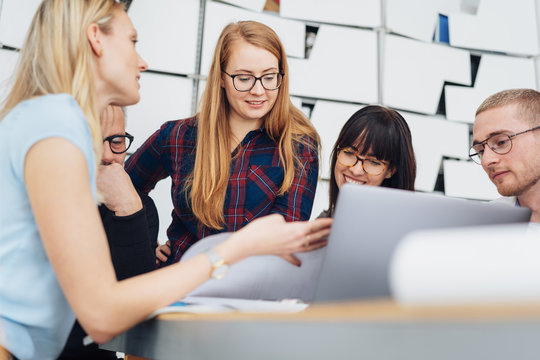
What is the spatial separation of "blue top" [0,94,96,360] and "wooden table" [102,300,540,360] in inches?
16.6

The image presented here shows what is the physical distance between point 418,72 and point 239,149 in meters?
2.16

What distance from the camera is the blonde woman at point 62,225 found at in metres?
0.81

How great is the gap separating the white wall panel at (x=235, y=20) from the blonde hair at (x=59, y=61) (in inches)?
76.5

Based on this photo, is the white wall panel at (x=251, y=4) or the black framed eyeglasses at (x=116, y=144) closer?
the black framed eyeglasses at (x=116, y=144)

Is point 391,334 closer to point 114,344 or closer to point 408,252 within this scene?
point 408,252

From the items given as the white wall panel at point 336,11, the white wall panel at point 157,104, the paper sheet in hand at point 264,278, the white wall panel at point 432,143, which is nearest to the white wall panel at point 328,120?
the white wall panel at point 432,143

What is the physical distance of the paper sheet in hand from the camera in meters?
1.00

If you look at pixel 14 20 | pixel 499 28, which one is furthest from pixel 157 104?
pixel 499 28

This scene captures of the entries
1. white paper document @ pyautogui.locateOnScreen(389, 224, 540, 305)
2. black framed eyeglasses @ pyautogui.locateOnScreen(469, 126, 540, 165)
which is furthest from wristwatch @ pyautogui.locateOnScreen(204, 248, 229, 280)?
black framed eyeglasses @ pyautogui.locateOnScreen(469, 126, 540, 165)

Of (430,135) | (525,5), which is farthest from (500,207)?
(525,5)

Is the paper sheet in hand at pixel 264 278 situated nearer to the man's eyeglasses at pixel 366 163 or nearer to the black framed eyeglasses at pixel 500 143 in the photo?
the man's eyeglasses at pixel 366 163

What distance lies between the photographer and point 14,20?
275cm

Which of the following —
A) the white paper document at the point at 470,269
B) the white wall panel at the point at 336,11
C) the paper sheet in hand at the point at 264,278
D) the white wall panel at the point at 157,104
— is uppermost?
the white wall panel at the point at 336,11

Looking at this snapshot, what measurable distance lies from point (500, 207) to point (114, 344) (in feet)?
2.39
